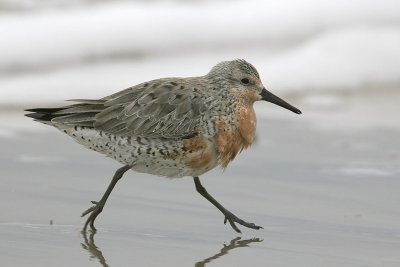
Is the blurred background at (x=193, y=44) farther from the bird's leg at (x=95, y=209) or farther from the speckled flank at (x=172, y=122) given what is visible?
the bird's leg at (x=95, y=209)

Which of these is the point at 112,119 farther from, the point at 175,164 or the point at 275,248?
the point at 275,248

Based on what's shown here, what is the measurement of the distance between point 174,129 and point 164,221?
0.61 metres

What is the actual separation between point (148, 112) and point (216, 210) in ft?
2.96

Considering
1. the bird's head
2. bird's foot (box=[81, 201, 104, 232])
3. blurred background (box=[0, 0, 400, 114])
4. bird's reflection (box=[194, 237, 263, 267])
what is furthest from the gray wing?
blurred background (box=[0, 0, 400, 114])

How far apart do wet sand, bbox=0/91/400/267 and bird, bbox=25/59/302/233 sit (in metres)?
0.27

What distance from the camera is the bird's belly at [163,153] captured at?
6.64 meters

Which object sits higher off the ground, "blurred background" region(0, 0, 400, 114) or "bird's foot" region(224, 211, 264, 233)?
"blurred background" region(0, 0, 400, 114)

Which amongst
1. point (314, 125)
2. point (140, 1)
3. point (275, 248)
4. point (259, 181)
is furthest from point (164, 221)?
point (140, 1)

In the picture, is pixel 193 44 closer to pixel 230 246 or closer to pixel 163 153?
pixel 163 153

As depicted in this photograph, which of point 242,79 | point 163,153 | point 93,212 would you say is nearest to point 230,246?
point 163,153

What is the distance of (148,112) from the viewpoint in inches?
270

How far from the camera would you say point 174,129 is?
670cm

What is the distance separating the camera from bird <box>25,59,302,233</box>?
6.67 meters

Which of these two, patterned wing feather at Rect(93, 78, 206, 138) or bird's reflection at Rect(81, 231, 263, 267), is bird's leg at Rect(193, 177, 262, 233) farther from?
patterned wing feather at Rect(93, 78, 206, 138)
